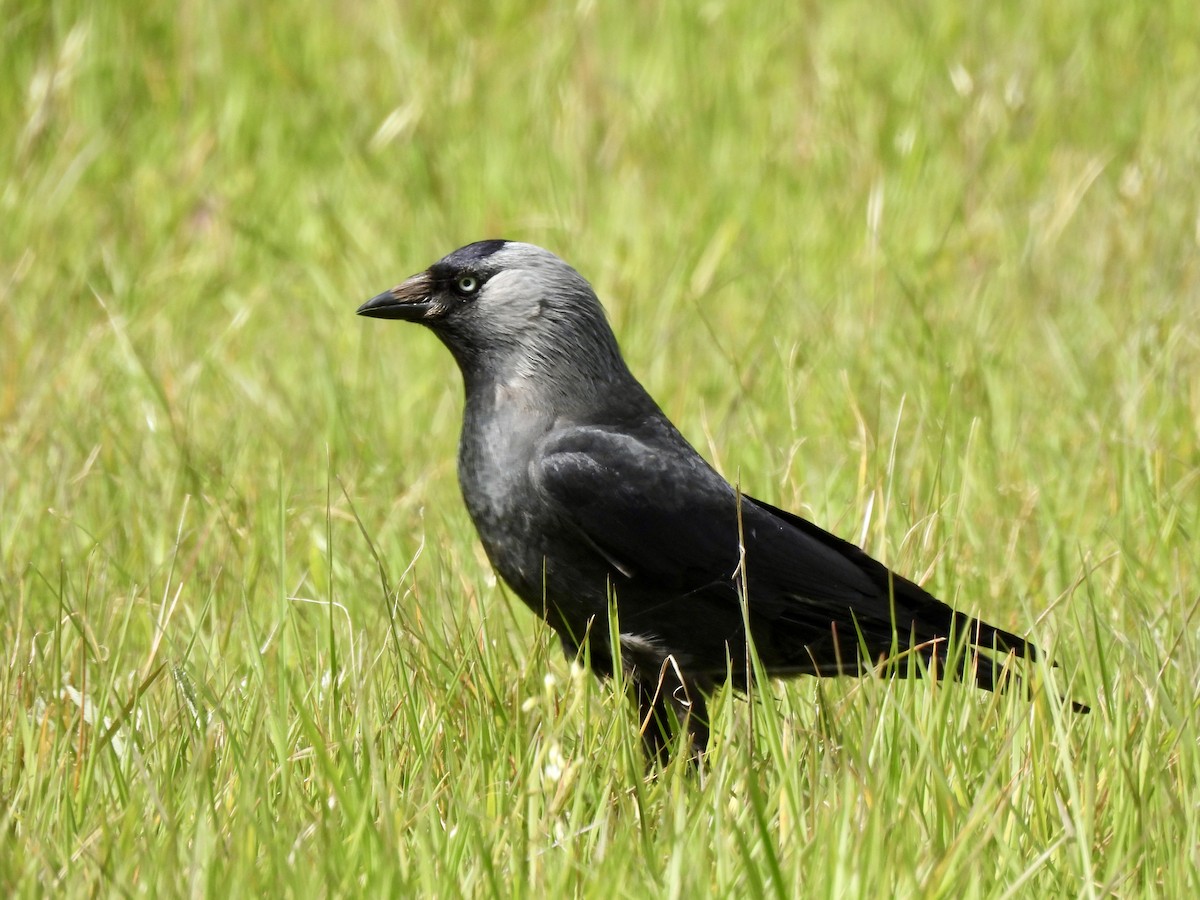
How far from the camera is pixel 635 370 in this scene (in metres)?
4.80

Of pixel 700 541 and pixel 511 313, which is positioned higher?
pixel 511 313

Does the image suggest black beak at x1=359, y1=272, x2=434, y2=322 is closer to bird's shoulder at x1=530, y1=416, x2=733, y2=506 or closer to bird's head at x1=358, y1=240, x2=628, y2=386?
bird's head at x1=358, y1=240, x2=628, y2=386

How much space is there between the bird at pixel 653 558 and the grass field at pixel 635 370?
14 cm

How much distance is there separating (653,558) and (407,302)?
859mm

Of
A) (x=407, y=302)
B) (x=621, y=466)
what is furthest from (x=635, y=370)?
(x=621, y=466)

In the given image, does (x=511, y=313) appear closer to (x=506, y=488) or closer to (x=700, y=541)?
(x=506, y=488)

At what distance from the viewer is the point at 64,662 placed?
10.1 feet

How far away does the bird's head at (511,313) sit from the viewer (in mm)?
3422

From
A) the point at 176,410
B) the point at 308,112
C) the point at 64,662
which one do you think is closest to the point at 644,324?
the point at 176,410

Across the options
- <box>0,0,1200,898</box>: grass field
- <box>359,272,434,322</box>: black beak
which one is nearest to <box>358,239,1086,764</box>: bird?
<box>0,0,1200,898</box>: grass field

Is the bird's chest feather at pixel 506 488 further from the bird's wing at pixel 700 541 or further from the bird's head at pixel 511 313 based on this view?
the bird's head at pixel 511 313

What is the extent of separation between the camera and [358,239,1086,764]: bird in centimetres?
310

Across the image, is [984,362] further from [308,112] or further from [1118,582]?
[308,112]

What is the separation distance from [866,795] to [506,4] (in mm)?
5264
